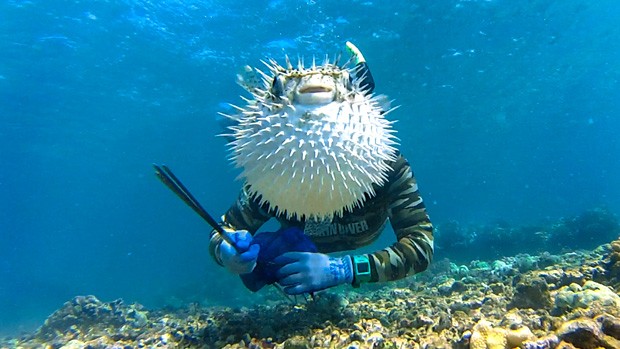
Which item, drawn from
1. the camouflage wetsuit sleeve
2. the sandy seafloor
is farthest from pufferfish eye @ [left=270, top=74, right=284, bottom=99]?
the sandy seafloor

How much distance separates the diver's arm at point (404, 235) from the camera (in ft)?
9.27

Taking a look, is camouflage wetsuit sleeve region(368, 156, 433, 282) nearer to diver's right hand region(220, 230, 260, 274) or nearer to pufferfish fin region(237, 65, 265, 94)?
diver's right hand region(220, 230, 260, 274)

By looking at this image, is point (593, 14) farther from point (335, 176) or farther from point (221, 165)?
point (221, 165)

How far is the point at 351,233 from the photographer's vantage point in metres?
3.69

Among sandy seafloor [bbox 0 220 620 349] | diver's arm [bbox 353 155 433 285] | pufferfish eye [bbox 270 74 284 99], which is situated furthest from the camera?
diver's arm [bbox 353 155 433 285]

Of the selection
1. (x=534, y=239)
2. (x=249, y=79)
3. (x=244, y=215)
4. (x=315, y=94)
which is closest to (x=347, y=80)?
(x=315, y=94)

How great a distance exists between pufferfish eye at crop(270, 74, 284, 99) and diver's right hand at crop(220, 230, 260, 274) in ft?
3.66

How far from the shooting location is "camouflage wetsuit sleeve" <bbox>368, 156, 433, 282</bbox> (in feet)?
9.29

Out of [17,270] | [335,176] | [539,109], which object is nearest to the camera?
[335,176]

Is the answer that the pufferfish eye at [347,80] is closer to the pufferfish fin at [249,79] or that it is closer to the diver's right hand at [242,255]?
the pufferfish fin at [249,79]

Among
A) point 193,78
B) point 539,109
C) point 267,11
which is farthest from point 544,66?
point 193,78

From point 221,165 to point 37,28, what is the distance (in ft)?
129

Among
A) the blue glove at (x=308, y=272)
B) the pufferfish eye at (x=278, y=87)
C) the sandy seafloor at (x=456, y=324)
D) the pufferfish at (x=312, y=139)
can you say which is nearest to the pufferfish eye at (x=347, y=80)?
the pufferfish at (x=312, y=139)

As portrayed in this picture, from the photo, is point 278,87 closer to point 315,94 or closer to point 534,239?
point 315,94
